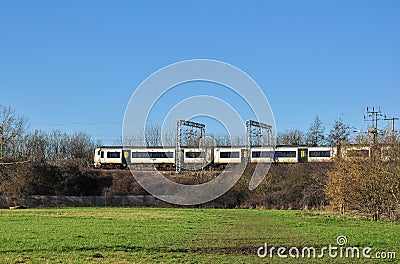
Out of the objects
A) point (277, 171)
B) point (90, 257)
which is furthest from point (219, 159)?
point (90, 257)

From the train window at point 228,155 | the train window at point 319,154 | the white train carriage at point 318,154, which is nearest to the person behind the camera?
the white train carriage at point 318,154

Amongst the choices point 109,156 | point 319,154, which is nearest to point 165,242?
point 319,154

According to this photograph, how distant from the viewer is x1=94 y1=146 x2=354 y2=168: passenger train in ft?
234

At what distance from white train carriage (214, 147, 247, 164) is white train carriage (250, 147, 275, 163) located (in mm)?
1755

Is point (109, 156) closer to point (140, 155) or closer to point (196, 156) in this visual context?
point (140, 155)

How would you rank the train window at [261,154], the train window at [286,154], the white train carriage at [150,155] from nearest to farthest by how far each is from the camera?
the train window at [261,154]
the train window at [286,154]
the white train carriage at [150,155]

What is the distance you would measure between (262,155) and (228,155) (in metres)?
4.37

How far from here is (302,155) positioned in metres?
71.8

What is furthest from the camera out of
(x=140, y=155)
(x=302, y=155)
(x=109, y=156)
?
(x=109, y=156)

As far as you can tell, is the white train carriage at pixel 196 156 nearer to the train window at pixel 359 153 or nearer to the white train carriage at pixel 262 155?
the white train carriage at pixel 262 155

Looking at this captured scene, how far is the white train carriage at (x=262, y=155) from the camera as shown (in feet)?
234

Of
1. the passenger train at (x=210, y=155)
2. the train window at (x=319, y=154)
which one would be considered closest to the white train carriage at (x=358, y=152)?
the passenger train at (x=210, y=155)

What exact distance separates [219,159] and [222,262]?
5712 centimetres

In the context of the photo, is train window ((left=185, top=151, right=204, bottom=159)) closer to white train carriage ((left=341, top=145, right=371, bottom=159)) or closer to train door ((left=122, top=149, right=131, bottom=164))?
train door ((left=122, top=149, right=131, bottom=164))
